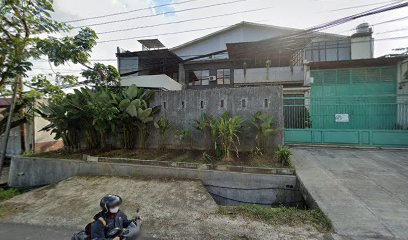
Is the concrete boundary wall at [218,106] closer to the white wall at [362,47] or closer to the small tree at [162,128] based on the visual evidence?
the small tree at [162,128]

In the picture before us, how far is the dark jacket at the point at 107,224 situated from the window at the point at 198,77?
16.6 meters

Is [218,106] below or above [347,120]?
above

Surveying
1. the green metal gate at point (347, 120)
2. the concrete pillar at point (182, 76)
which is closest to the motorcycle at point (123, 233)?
the green metal gate at point (347, 120)

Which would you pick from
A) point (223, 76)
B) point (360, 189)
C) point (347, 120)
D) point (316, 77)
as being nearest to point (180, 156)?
point (360, 189)

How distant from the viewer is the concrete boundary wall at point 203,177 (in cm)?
530

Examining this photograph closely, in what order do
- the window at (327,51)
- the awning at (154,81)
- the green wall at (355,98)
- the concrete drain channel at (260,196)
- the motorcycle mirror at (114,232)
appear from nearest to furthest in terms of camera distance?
the motorcycle mirror at (114,232) < the concrete drain channel at (260,196) < the green wall at (355,98) < the awning at (154,81) < the window at (327,51)

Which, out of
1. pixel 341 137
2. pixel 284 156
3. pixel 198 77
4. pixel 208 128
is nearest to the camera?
pixel 284 156

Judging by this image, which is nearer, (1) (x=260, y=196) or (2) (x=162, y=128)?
(1) (x=260, y=196)

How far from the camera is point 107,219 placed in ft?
7.07

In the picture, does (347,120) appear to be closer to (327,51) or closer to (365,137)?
(365,137)

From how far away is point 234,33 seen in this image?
2027 centimetres

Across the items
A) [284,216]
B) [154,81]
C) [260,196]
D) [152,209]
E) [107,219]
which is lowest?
[260,196]

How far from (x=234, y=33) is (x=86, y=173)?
60.2 ft

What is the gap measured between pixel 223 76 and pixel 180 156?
1204 centimetres
